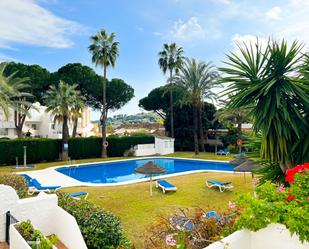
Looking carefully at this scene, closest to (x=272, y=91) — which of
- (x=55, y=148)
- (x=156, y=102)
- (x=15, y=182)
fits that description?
(x=15, y=182)

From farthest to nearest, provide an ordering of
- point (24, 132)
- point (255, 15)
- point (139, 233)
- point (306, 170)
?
point (24, 132), point (255, 15), point (139, 233), point (306, 170)

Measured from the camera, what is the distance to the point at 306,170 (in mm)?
5516

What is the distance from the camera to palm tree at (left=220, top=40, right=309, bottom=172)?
23.1 feet

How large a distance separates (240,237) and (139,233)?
17.0 ft

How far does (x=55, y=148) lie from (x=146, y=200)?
18.3 meters

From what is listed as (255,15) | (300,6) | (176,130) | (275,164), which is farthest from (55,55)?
(275,164)

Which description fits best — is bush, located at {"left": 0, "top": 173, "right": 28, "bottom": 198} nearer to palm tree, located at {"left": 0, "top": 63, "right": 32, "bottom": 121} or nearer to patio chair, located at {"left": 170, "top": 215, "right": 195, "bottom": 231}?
patio chair, located at {"left": 170, "top": 215, "right": 195, "bottom": 231}

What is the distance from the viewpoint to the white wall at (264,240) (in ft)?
13.8

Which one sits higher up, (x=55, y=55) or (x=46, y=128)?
(x=55, y=55)

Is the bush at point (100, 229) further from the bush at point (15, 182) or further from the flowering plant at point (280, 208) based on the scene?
the bush at point (15, 182)

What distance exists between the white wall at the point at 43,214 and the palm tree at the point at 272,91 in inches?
235

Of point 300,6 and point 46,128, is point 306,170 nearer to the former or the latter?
point 300,6

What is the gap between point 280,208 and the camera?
4.40 metres

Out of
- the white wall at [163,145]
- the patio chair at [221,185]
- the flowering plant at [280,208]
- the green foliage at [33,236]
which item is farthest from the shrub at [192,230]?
the white wall at [163,145]
